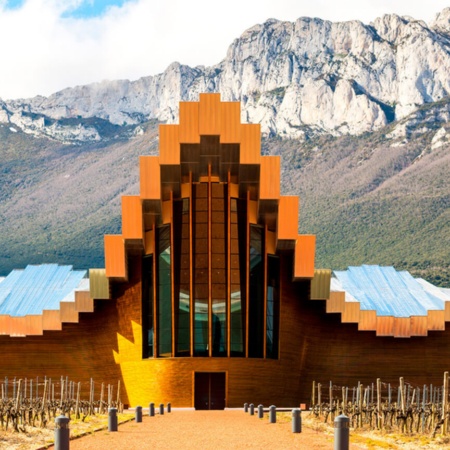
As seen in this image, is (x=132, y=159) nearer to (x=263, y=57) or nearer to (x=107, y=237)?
(x=263, y=57)

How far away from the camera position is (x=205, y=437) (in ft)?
82.8

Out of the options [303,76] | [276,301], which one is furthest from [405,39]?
[276,301]

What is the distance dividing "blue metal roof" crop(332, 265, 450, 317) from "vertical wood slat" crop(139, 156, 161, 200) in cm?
1097

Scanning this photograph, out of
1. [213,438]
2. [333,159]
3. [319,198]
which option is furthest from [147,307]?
[333,159]

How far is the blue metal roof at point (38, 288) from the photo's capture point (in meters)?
47.3

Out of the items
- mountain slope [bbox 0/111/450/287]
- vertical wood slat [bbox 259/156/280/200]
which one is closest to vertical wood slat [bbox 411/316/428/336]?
vertical wood slat [bbox 259/156/280/200]

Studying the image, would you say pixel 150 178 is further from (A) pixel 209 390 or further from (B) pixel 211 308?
(A) pixel 209 390

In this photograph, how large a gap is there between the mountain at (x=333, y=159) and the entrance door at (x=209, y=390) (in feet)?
226

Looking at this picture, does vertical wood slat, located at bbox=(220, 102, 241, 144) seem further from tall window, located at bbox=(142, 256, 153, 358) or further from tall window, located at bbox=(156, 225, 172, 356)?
tall window, located at bbox=(142, 256, 153, 358)

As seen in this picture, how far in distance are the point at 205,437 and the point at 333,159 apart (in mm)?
136692

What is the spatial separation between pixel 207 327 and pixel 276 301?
3728 millimetres

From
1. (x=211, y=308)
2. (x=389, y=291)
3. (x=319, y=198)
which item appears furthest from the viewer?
(x=319, y=198)

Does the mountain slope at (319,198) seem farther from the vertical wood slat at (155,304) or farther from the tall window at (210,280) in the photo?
the vertical wood slat at (155,304)

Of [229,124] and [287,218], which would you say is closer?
[229,124]
